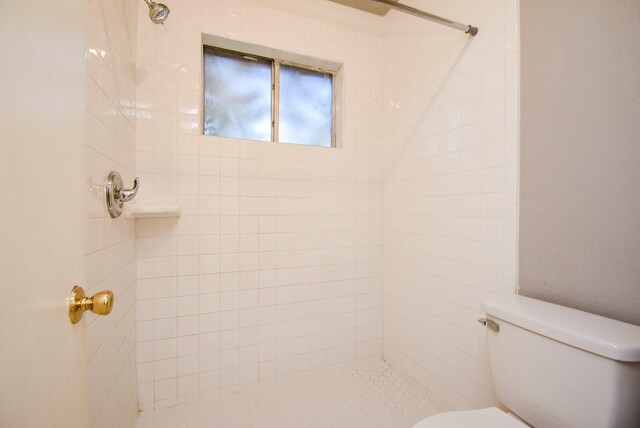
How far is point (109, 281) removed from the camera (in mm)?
1000

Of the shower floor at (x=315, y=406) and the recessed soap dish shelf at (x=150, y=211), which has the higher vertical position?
the recessed soap dish shelf at (x=150, y=211)

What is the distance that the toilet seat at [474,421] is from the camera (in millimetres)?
837

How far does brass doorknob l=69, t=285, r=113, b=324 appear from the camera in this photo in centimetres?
51

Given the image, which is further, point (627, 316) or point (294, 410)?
point (294, 410)

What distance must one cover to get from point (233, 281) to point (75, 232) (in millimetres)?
1131

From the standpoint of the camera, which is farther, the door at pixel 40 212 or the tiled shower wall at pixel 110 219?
the tiled shower wall at pixel 110 219

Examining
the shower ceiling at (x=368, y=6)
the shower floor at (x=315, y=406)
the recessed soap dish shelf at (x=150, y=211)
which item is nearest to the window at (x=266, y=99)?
the shower ceiling at (x=368, y=6)

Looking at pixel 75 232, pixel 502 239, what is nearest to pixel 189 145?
pixel 75 232

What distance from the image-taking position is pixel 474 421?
85 centimetres

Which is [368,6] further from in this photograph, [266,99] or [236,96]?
[236,96]

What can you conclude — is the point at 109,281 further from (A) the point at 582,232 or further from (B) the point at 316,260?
(A) the point at 582,232

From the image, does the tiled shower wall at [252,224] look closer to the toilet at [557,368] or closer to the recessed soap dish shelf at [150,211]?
the recessed soap dish shelf at [150,211]

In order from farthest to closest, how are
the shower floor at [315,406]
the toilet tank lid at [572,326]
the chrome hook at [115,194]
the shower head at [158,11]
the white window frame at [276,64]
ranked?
the white window frame at [276,64] < the shower floor at [315,406] < the shower head at [158,11] < the chrome hook at [115,194] < the toilet tank lid at [572,326]

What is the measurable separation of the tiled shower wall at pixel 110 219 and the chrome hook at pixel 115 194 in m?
0.03
